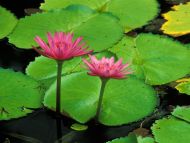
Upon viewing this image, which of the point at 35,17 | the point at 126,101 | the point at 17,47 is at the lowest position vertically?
the point at 126,101

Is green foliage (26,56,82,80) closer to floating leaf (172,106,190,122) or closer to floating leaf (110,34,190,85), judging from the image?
floating leaf (110,34,190,85)

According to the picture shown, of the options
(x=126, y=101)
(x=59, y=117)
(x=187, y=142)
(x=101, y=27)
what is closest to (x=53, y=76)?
(x=59, y=117)

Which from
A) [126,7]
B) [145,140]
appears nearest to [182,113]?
[145,140]

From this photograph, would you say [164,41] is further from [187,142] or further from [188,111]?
[187,142]

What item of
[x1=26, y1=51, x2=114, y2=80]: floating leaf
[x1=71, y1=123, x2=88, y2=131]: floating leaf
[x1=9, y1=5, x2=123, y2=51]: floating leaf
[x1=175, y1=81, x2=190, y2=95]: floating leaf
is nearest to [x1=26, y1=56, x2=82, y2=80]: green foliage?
[x1=26, y1=51, x2=114, y2=80]: floating leaf

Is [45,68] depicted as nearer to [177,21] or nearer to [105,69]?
[105,69]
